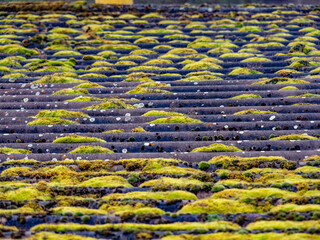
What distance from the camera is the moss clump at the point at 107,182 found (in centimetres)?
591

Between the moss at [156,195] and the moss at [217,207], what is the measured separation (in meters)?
0.30

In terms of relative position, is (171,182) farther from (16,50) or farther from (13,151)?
(16,50)

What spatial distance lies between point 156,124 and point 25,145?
267 centimetres

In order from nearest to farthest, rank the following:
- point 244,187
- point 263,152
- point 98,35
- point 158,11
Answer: point 244,187, point 263,152, point 98,35, point 158,11

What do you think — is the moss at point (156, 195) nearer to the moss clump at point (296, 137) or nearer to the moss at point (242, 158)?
the moss at point (242, 158)

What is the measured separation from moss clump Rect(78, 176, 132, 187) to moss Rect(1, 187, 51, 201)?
1.96 feet

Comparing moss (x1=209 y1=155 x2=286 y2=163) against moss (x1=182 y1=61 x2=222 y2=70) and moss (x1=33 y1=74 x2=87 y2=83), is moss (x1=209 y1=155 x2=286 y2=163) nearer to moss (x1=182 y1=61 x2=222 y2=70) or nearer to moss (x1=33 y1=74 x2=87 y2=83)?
moss (x1=182 y1=61 x2=222 y2=70)

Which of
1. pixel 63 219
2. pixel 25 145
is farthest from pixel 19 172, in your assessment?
pixel 63 219

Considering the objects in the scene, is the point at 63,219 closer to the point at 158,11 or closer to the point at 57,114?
the point at 57,114

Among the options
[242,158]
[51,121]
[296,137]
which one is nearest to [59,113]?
[51,121]

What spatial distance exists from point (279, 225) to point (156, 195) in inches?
71.4

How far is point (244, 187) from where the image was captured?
5.76m

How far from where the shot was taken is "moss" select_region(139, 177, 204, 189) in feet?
19.1

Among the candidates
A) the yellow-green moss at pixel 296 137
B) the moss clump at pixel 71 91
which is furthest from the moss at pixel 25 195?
the yellow-green moss at pixel 296 137
